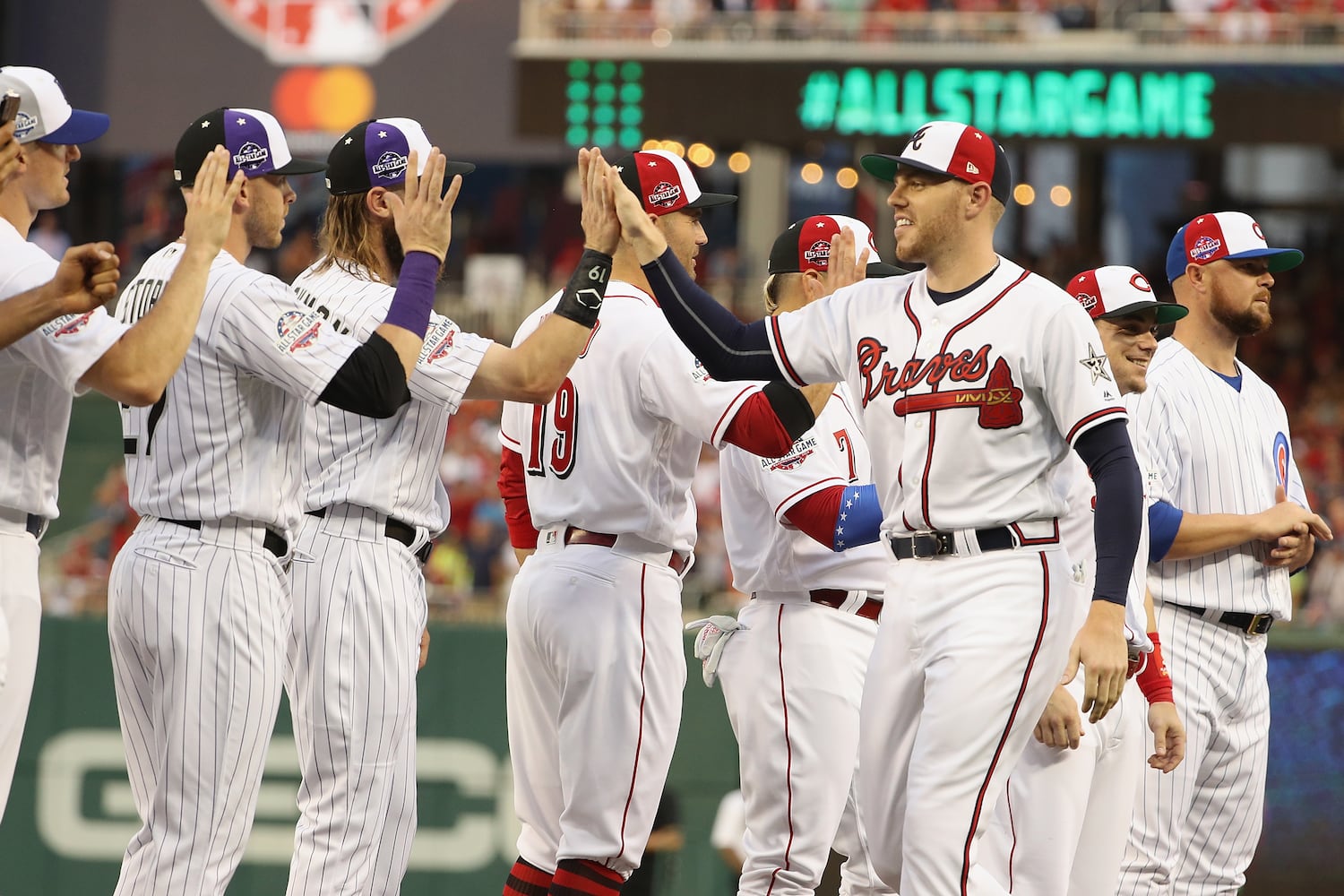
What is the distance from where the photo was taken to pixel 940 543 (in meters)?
3.96

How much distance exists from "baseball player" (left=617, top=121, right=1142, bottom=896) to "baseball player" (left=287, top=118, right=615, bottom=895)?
84 cm

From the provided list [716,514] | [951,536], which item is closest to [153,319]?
[951,536]

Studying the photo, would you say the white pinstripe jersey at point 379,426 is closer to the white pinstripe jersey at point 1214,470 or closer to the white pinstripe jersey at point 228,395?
the white pinstripe jersey at point 228,395

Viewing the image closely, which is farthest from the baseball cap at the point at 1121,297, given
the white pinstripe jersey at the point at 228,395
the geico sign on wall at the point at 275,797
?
the geico sign on wall at the point at 275,797

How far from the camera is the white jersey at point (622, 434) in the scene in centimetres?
462

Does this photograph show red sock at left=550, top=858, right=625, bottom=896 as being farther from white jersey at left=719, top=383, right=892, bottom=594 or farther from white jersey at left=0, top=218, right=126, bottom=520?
white jersey at left=0, top=218, right=126, bottom=520

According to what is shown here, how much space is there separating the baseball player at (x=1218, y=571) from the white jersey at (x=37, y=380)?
10.1 feet

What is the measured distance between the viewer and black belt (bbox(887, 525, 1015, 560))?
12.9ft

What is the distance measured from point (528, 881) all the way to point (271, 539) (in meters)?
1.32

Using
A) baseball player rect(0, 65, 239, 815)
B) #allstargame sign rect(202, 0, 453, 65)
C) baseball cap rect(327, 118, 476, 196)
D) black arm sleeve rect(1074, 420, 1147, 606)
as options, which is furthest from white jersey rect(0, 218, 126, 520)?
#allstargame sign rect(202, 0, 453, 65)

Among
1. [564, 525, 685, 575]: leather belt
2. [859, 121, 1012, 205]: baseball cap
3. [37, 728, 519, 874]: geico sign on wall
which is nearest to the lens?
[859, 121, 1012, 205]: baseball cap

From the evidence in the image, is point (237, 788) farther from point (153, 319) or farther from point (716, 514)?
point (716, 514)

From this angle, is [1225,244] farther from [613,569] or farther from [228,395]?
[228,395]

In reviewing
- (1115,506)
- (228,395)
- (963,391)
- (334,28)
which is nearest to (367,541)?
(228,395)
